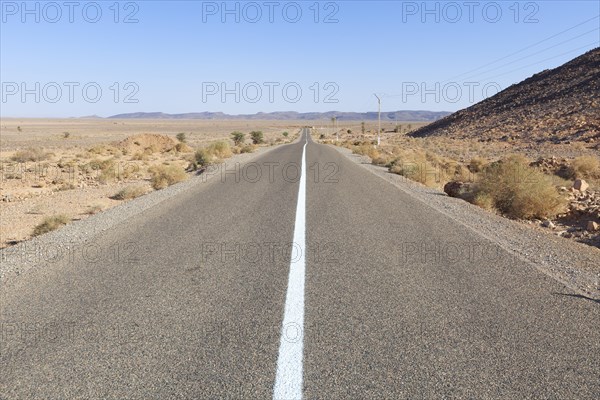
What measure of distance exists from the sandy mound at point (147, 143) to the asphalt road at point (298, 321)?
40824mm

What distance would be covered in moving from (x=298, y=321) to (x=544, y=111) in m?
61.6

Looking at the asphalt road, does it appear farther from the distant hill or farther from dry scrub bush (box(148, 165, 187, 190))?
the distant hill

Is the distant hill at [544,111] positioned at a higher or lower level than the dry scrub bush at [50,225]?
higher

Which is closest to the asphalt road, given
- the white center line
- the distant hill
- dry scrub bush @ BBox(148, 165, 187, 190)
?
the white center line

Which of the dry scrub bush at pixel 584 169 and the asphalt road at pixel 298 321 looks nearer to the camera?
the asphalt road at pixel 298 321

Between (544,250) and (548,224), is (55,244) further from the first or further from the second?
(548,224)

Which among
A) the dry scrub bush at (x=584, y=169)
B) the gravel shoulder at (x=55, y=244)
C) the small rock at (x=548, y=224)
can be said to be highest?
the dry scrub bush at (x=584, y=169)

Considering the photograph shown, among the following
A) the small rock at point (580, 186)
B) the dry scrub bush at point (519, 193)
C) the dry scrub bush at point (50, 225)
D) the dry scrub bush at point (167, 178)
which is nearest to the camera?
the dry scrub bush at point (50, 225)

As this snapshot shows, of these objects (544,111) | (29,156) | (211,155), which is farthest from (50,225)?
(544,111)

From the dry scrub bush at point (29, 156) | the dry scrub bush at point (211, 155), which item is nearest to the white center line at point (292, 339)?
the dry scrub bush at point (211, 155)

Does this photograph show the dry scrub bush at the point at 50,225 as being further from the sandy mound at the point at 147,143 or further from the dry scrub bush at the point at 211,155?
the sandy mound at the point at 147,143

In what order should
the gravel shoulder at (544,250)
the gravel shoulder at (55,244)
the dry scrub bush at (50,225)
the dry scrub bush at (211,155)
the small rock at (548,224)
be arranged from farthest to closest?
1. the dry scrub bush at (211,155)
2. the small rock at (548,224)
3. the dry scrub bush at (50,225)
4. the gravel shoulder at (55,244)
5. the gravel shoulder at (544,250)

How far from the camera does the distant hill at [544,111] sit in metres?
46.6

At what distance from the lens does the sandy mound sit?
4694cm
